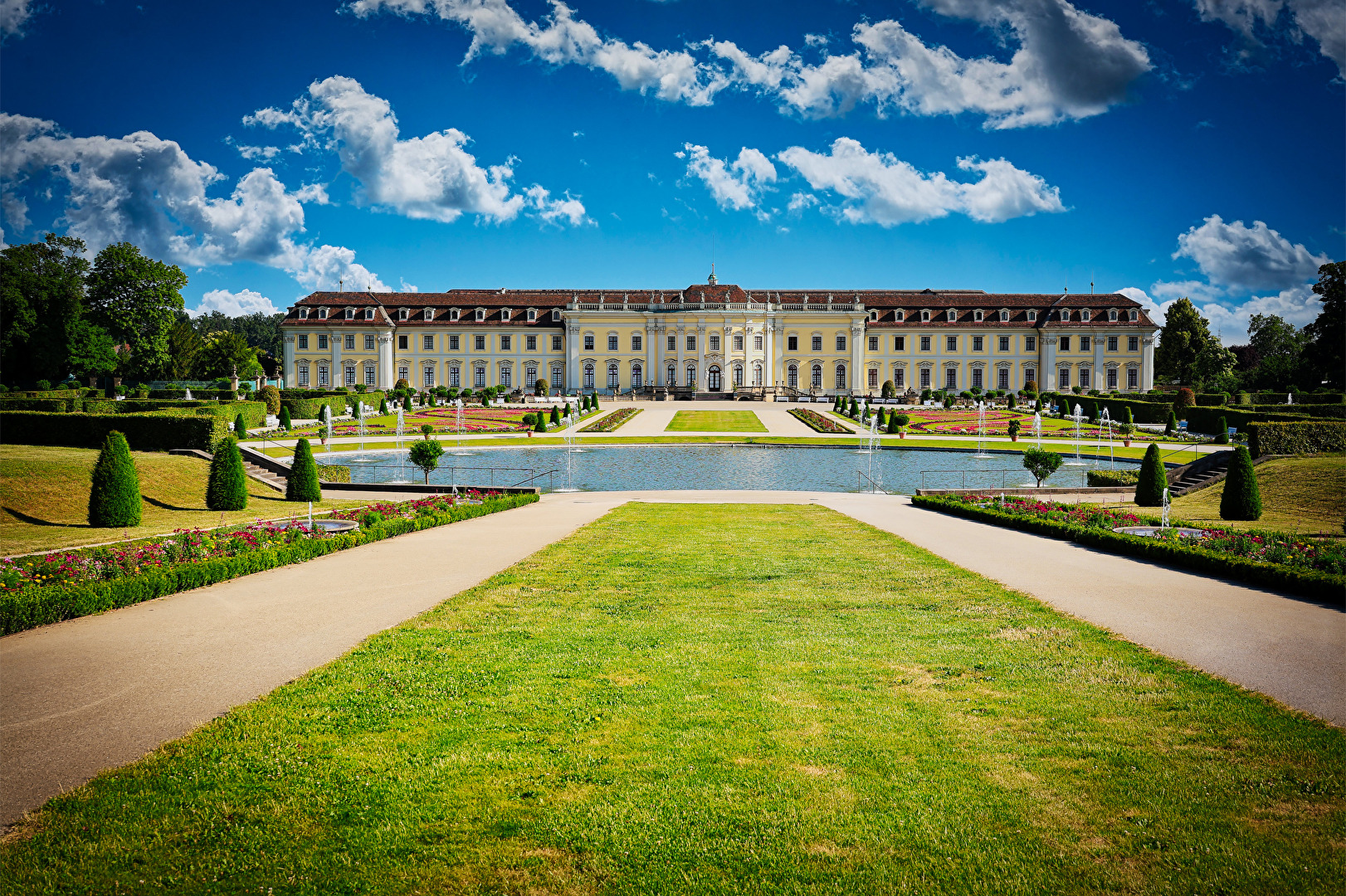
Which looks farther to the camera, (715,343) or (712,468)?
(715,343)

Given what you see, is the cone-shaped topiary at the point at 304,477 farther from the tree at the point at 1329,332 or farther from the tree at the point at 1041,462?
the tree at the point at 1329,332

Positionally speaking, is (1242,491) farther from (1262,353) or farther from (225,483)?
(1262,353)

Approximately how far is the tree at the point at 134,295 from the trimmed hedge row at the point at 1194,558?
158ft

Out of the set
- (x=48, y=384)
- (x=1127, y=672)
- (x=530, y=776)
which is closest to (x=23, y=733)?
(x=530, y=776)

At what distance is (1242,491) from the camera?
14992 mm

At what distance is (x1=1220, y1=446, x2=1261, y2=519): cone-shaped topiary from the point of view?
49.0ft

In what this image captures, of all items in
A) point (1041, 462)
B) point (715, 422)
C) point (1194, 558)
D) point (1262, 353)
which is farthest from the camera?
point (1262, 353)

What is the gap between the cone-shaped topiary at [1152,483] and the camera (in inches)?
680

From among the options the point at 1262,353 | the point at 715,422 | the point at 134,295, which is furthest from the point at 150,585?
the point at 1262,353

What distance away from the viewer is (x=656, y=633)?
7207 millimetres

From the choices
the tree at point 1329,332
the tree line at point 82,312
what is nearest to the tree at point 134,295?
the tree line at point 82,312

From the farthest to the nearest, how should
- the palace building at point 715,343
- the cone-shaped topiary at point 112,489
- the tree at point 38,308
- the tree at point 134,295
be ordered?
the palace building at point 715,343 → the tree at point 134,295 → the tree at point 38,308 → the cone-shaped topiary at point 112,489

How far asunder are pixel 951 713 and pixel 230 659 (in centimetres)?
531

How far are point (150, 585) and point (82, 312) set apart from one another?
143ft
